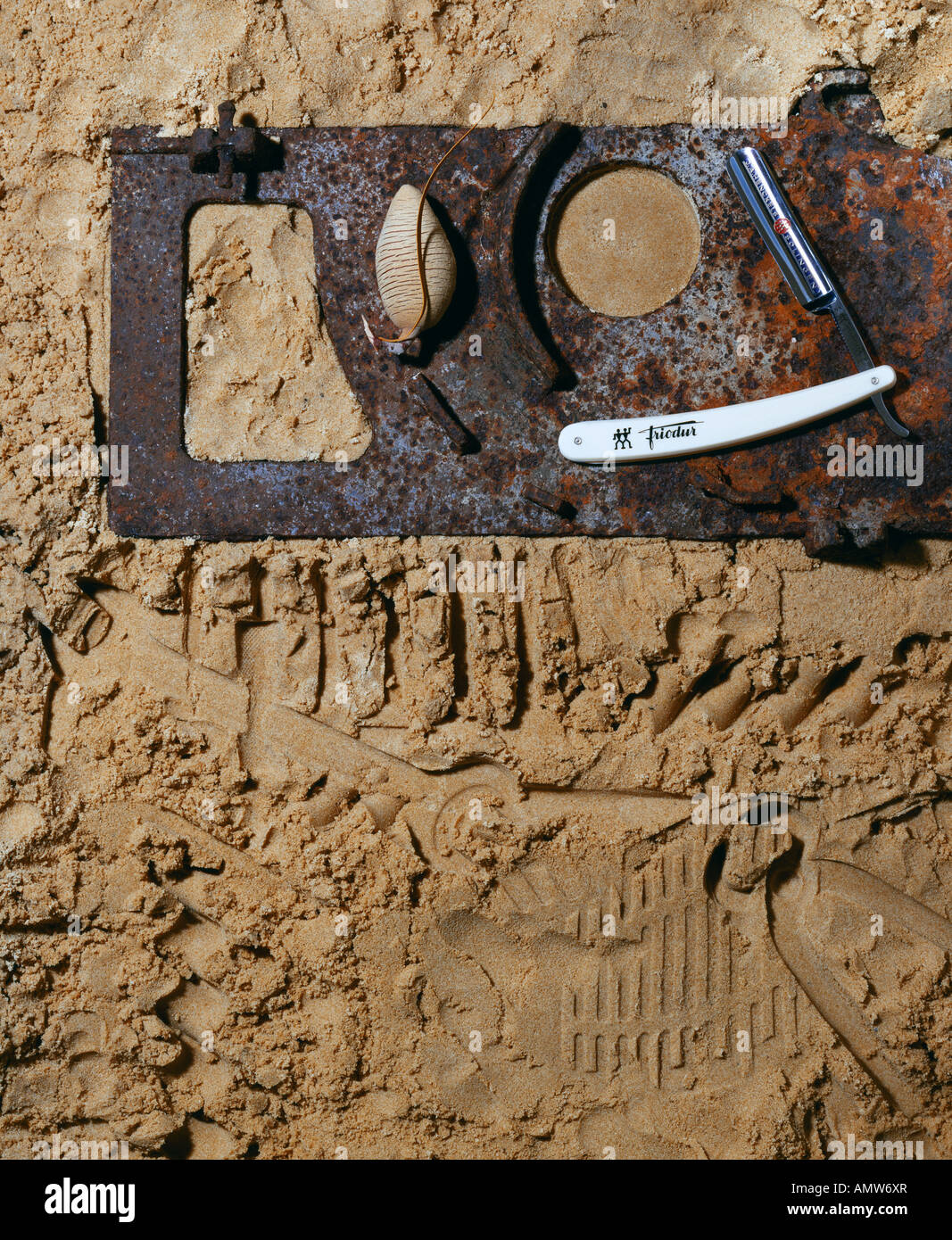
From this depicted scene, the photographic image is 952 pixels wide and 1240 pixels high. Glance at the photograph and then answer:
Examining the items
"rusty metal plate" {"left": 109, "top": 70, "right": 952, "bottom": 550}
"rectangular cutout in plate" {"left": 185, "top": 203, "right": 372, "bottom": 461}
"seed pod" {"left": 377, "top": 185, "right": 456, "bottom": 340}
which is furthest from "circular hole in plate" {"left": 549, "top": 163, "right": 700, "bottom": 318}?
"rectangular cutout in plate" {"left": 185, "top": 203, "right": 372, "bottom": 461}

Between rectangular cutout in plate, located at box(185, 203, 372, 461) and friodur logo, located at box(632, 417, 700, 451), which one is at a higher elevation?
rectangular cutout in plate, located at box(185, 203, 372, 461)

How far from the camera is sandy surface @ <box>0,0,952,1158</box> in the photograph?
1.65 m

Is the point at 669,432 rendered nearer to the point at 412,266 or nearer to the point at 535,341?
the point at 535,341

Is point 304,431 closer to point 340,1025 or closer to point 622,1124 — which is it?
point 340,1025

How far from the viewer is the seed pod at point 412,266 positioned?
1.59 m

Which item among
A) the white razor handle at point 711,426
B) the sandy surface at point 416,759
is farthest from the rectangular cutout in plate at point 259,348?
the white razor handle at point 711,426

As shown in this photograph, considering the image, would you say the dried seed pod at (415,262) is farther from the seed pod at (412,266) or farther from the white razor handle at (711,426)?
the white razor handle at (711,426)

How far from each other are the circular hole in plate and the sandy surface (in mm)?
112

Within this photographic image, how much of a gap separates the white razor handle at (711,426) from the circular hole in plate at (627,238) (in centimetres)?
19

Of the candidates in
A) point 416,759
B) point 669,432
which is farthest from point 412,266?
point 416,759

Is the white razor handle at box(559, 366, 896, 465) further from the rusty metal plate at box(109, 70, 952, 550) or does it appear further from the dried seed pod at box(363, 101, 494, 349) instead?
the dried seed pod at box(363, 101, 494, 349)

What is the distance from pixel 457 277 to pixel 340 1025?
3.89 feet

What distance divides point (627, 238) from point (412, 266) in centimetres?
34

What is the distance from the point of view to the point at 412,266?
5.19ft
